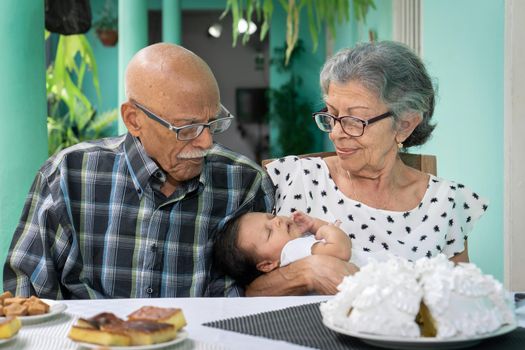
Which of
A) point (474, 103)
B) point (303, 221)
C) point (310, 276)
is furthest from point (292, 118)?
point (310, 276)

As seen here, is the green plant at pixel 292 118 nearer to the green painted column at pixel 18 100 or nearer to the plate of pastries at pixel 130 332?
the green painted column at pixel 18 100

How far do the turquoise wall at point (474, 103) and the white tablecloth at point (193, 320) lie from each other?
8.61ft

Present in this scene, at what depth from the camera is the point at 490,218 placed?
4453 millimetres

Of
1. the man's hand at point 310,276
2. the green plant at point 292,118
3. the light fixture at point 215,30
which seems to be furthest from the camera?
the light fixture at point 215,30

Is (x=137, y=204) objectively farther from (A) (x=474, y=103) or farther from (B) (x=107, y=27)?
(B) (x=107, y=27)

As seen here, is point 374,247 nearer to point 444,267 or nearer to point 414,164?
point 414,164

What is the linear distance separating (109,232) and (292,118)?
428 inches

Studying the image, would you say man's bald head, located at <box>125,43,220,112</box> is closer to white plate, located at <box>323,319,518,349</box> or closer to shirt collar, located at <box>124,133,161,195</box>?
shirt collar, located at <box>124,133,161,195</box>

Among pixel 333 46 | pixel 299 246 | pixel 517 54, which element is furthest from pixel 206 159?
pixel 333 46

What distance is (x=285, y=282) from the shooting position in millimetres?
2535

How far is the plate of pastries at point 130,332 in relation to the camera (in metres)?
1.44

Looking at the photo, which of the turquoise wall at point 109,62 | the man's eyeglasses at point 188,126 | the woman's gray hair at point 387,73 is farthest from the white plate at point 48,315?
the turquoise wall at point 109,62

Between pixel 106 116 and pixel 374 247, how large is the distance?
389 inches

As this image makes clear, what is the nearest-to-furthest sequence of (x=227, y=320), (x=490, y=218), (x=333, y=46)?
1. (x=227, y=320)
2. (x=490, y=218)
3. (x=333, y=46)
